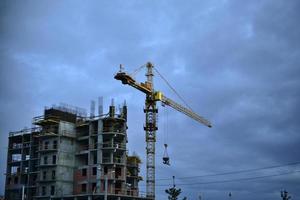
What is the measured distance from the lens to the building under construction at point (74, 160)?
420 feet

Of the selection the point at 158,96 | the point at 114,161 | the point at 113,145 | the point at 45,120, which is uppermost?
the point at 158,96

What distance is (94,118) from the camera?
13700 centimetres

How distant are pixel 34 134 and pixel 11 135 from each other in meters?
12.0

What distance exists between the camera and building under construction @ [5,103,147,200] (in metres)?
128

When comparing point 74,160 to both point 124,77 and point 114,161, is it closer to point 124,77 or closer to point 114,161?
point 114,161

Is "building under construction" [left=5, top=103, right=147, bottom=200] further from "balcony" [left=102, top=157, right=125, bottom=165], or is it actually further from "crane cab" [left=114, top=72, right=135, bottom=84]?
"crane cab" [left=114, top=72, right=135, bottom=84]

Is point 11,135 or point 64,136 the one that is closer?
point 64,136

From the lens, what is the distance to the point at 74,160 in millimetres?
139000

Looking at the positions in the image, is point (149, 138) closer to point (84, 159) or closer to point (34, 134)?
point (84, 159)

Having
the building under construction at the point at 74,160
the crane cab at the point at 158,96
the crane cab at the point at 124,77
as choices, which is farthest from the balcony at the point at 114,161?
the crane cab at the point at 158,96

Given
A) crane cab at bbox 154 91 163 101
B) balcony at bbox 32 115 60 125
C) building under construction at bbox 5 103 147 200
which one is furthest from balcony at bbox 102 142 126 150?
crane cab at bbox 154 91 163 101

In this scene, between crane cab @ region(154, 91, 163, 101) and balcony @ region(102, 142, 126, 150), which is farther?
crane cab @ region(154, 91, 163, 101)

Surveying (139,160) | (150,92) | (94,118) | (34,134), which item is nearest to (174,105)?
(150,92)

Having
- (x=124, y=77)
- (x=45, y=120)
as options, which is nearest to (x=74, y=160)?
(x=45, y=120)
